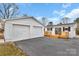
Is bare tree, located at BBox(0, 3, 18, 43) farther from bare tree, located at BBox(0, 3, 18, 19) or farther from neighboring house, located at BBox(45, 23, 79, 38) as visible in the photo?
neighboring house, located at BBox(45, 23, 79, 38)

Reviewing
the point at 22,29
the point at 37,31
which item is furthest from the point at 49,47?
the point at 22,29

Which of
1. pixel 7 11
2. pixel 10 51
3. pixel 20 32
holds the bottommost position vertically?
pixel 10 51

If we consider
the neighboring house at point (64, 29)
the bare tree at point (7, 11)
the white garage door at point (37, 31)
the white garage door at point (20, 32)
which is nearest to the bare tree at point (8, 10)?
the bare tree at point (7, 11)

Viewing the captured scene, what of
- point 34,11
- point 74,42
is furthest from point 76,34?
point 34,11

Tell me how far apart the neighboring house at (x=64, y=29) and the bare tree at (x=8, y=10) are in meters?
0.36

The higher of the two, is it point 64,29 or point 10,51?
point 64,29

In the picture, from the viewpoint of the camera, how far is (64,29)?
575 centimetres

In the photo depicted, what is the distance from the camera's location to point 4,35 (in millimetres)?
5711

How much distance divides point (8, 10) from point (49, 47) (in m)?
0.53

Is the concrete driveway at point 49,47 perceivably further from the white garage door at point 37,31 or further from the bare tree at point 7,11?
the bare tree at point 7,11

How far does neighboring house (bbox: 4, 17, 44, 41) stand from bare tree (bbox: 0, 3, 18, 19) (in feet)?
0.17

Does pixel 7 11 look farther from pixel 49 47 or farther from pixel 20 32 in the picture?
pixel 49 47

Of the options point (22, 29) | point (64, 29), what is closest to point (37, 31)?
point (22, 29)

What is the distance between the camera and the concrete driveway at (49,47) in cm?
568
